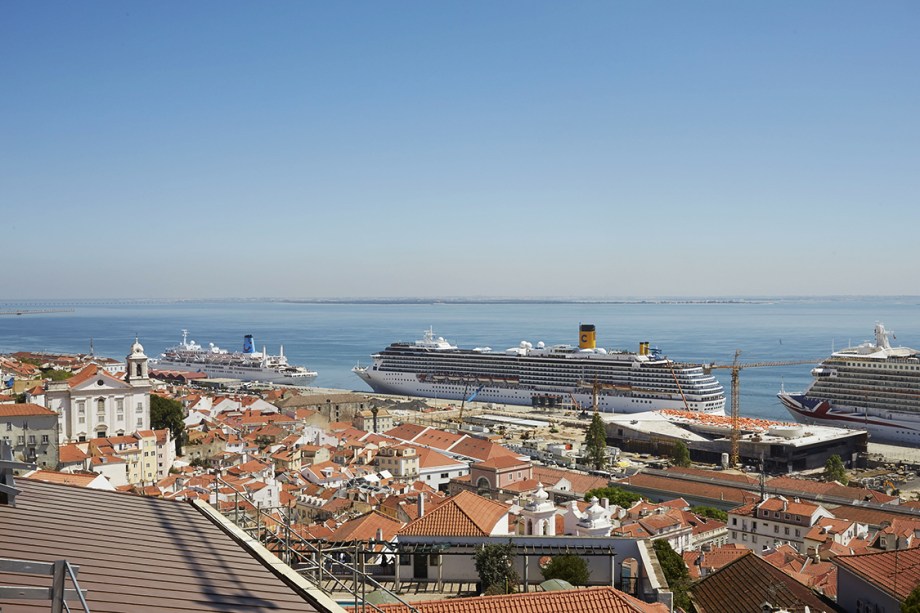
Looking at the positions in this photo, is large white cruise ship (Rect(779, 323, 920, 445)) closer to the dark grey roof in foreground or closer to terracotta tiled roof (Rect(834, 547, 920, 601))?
terracotta tiled roof (Rect(834, 547, 920, 601))

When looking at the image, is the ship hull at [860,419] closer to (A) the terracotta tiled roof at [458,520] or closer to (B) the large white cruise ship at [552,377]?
(B) the large white cruise ship at [552,377]

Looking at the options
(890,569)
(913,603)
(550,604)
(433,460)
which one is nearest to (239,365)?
(433,460)

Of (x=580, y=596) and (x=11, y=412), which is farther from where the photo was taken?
(x=11, y=412)

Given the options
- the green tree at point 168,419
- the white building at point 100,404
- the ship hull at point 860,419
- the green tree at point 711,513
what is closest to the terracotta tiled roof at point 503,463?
the green tree at point 711,513

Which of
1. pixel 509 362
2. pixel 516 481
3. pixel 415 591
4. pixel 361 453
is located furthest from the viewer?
pixel 509 362

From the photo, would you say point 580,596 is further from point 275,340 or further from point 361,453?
point 275,340

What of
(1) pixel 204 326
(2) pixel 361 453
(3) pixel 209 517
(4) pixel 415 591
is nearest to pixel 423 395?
(2) pixel 361 453

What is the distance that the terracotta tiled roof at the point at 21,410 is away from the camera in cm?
1933

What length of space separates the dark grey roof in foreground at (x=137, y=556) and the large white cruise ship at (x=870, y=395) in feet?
116

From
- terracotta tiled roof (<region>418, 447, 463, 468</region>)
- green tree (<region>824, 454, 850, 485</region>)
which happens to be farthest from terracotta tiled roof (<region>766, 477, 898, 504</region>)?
terracotta tiled roof (<region>418, 447, 463, 468</region>)

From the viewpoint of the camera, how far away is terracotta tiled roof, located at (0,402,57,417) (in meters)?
19.3

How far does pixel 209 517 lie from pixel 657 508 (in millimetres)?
14139

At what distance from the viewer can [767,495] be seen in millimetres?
22109

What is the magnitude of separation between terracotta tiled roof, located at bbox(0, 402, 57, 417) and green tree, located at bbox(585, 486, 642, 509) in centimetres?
1313
